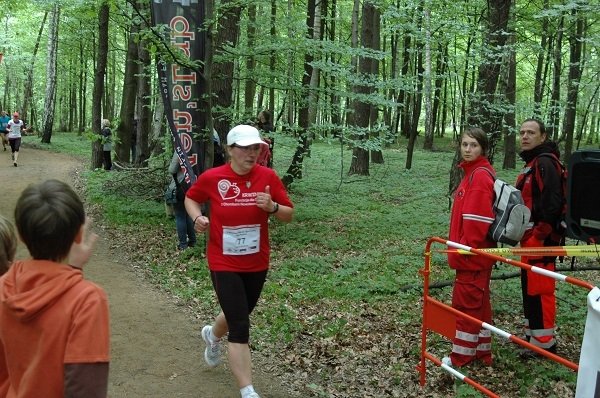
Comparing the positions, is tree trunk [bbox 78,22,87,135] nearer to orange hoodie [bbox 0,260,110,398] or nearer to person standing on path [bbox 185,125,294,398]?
person standing on path [bbox 185,125,294,398]

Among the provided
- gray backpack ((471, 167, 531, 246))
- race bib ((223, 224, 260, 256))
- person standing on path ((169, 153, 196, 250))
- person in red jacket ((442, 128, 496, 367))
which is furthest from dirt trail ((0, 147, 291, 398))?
gray backpack ((471, 167, 531, 246))

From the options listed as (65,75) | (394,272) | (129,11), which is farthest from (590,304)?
(65,75)

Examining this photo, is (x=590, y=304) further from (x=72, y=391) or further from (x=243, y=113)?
(x=243, y=113)

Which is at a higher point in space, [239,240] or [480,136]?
[480,136]

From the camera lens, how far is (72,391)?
2018 mm

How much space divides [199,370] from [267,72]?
6498 mm

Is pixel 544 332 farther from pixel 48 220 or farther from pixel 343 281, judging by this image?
pixel 48 220

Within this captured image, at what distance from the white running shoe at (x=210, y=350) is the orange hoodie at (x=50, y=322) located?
319 centimetres

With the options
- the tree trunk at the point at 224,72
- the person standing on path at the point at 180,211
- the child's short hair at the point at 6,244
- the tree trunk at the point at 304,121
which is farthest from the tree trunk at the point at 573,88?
the child's short hair at the point at 6,244

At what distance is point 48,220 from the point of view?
2035 millimetres

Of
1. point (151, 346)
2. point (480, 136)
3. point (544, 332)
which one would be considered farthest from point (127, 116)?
point (544, 332)

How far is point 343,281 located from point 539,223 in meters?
3.51

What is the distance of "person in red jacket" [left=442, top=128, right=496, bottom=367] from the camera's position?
16.7ft

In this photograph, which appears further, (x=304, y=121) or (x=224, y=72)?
(x=304, y=121)
